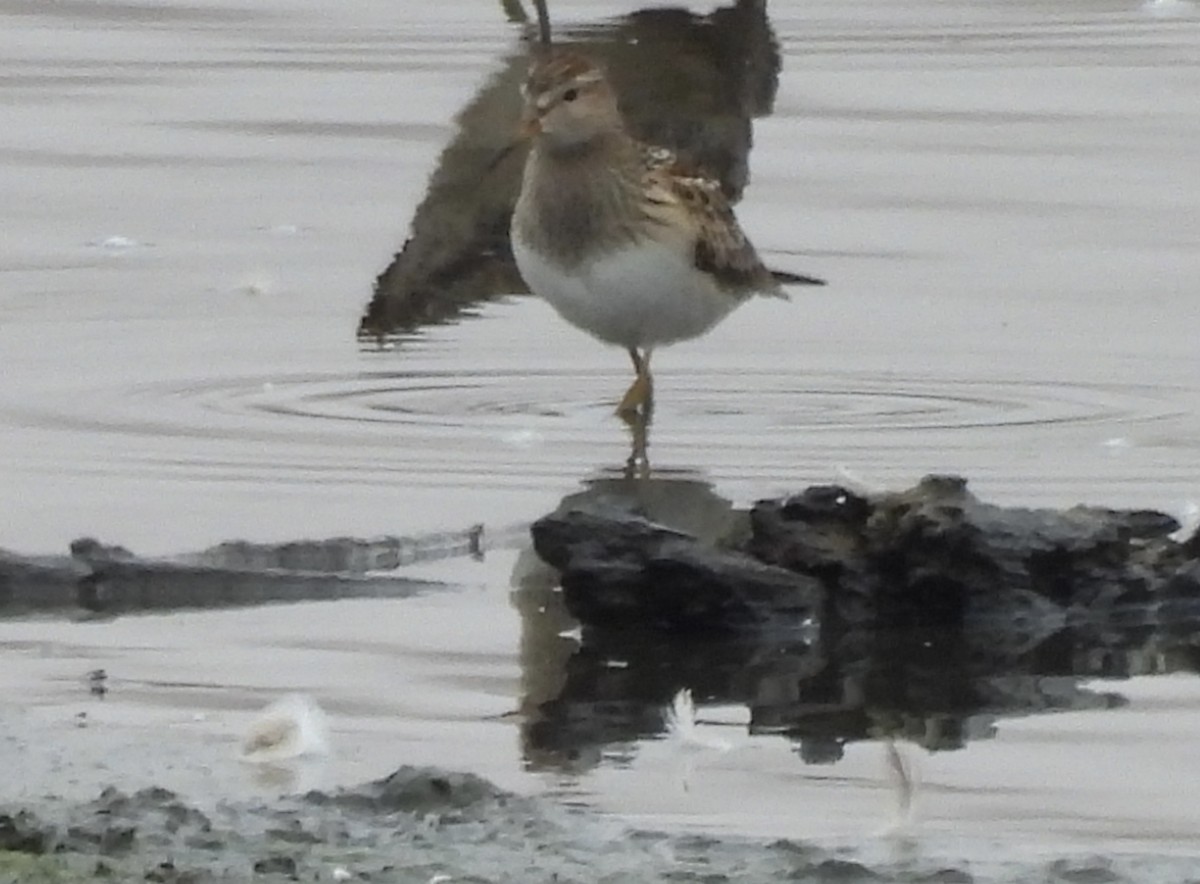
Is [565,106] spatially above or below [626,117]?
below

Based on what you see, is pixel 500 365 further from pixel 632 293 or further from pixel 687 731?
pixel 687 731

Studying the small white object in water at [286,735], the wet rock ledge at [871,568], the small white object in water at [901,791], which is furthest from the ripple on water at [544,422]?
the small white object in water at [901,791]

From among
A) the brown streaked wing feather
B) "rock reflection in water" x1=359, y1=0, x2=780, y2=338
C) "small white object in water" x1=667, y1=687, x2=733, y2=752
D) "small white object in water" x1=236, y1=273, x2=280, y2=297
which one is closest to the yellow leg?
the brown streaked wing feather

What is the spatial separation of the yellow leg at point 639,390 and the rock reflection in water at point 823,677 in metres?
2.31

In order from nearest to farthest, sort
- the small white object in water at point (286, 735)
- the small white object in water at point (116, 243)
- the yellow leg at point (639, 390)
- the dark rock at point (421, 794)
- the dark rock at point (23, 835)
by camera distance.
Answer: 1. the dark rock at point (23, 835)
2. the dark rock at point (421, 794)
3. the small white object in water at point (286, 735)
4. the yellow leg at point (639, 390)
5. the small white object in water at point (116, 243)

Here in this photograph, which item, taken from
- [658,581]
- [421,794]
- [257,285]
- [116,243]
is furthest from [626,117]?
[421,794]

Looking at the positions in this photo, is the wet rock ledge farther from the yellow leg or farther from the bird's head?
the bird's head

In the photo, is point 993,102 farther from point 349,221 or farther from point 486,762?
point 486,762

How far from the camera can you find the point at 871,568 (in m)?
6.69

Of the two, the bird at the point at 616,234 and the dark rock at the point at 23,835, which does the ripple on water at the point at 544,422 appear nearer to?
the bird at the point at 616,234

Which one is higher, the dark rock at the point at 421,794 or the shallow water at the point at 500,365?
the shallow water at the point at 500,365

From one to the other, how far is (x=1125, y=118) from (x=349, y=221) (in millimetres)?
3195

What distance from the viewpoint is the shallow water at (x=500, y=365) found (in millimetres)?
5855

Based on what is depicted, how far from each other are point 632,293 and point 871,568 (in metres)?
2.77
